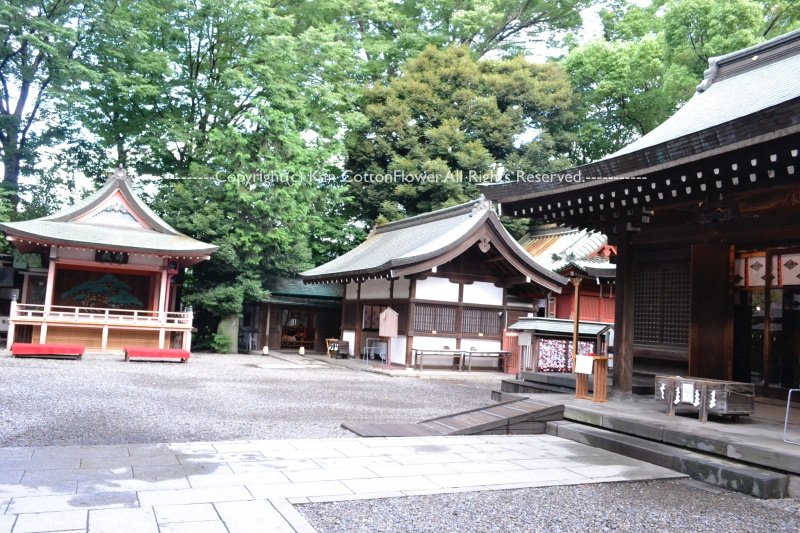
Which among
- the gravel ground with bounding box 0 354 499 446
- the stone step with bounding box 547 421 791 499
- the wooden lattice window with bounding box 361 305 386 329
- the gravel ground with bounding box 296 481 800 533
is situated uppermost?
the wooden lattice window with bounding box 361 305 386 329

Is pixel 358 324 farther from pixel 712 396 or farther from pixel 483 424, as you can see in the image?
pixel 712 396

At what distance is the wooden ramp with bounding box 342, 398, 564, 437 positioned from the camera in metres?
7.51

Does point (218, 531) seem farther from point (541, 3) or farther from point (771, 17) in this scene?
point (541, 3)

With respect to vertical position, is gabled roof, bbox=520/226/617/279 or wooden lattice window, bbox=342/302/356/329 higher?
gabled roof, bbox=520/226/617/279

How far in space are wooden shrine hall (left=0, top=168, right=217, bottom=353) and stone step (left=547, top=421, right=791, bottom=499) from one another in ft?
50.8

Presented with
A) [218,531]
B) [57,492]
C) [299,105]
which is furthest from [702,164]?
[299,105]

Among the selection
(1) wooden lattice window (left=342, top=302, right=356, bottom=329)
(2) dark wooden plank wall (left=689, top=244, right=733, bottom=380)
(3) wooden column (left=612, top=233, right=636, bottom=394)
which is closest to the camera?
(3) wooden column (left=612, top=233, right=636, bottom=394)

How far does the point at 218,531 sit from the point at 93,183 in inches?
1094

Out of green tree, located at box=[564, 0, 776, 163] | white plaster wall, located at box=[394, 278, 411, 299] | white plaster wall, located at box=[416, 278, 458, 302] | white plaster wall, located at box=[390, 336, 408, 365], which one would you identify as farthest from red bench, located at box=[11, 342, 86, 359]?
green tree, located at box=[564, 0, 776, 163]

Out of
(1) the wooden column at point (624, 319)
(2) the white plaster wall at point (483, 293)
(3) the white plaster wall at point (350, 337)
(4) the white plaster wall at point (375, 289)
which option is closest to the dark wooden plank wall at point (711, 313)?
(1) the wooden column at point (624, 319)

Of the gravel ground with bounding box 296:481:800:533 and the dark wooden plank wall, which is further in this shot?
the dark wooden plank wall

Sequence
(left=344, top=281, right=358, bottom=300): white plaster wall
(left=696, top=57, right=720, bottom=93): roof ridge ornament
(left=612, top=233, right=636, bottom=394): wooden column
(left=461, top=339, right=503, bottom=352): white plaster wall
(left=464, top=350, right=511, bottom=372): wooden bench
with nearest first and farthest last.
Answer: (left=612, top=233, right=636, bottom=394): wooden column < (left=696, top=57, right=720, bottom=93): roof ridge ornament < (left=464, top=350, right=511, bottom=372): wooden bench < (left=461, top=339, right=503, bottom=352): white plaster wall < (left=344, top=281, right=358, bottom=300): white plaster wall

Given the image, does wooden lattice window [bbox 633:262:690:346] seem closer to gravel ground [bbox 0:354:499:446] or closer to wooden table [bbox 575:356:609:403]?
wooden table [bbox 575:356:609:403]

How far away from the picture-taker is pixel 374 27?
3334 centimetres
